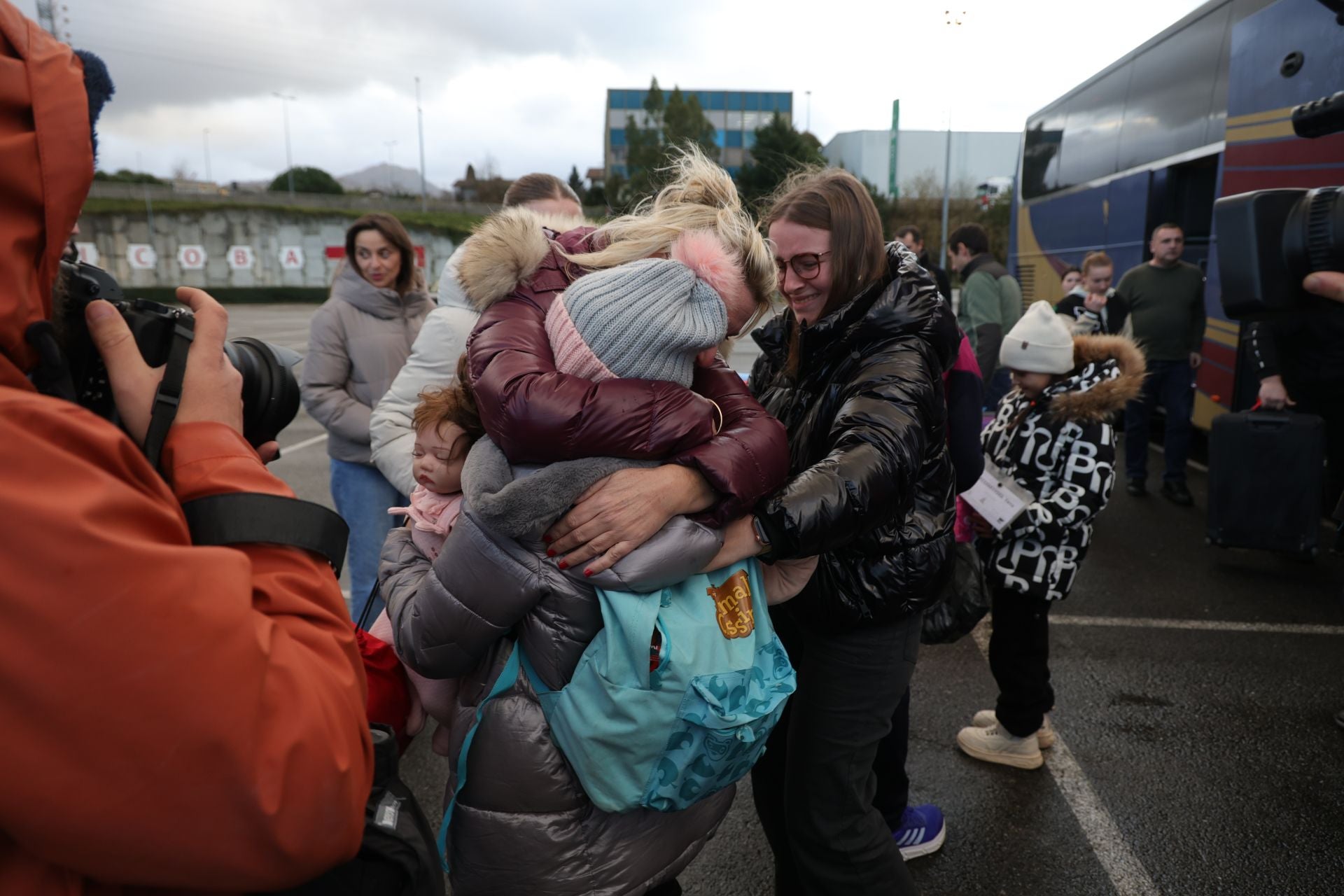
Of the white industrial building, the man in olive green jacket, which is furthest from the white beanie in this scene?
the white industrial building

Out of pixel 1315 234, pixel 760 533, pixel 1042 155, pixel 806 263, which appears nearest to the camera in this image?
pixel 760 533

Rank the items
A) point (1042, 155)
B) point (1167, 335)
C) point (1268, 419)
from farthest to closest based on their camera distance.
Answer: point (1042, 155)
point (1167, 335)
point (1268, 419)

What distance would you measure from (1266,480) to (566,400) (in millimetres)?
4887

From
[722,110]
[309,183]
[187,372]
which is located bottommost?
[187,372]

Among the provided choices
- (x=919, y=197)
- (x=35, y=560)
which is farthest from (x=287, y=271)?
(x=35, y=560)

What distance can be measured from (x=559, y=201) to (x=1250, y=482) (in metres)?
4.17

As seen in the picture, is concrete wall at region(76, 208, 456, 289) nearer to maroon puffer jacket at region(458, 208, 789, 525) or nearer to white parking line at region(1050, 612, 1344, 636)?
white parking line at region(1050, 612, 1344, 636)

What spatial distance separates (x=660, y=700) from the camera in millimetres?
1346

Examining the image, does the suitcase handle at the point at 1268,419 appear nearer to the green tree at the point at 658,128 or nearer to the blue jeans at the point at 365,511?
the blue jeans at the point at 365,511

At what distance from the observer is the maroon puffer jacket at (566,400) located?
134 cm

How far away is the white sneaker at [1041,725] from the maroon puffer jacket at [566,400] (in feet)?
7.48

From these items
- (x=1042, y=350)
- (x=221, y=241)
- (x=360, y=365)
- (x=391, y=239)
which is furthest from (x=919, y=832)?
(x=221, y=241)

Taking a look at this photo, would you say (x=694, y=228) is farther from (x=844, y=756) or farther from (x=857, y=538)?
(x=844, y=756)

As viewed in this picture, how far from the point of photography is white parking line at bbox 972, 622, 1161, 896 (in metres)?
2.56
